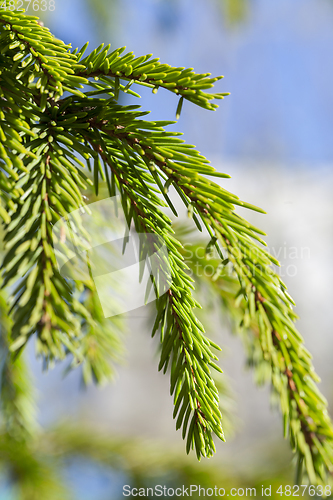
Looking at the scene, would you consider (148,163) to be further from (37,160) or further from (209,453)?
(209,453)

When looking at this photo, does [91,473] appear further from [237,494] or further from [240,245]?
[240,245]

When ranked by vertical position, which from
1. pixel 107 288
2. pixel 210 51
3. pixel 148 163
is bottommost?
pixel 107 288

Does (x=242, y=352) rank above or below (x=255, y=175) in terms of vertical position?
below

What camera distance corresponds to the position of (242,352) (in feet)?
9.26

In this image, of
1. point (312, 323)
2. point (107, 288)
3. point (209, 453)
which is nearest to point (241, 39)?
point (312, 323)

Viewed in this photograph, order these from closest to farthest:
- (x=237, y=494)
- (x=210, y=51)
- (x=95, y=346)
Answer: (x=95, y=346) → (x=237, y=494) → (x=210, y=51)

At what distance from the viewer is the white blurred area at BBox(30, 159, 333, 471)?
2.71 metres

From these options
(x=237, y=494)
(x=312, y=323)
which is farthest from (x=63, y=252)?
(x=312, y=323)

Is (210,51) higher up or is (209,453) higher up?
(210,51)

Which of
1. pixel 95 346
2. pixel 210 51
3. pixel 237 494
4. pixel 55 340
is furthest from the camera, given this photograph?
pixel 210 51

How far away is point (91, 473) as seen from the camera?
62 centimetres

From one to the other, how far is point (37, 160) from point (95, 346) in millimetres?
304

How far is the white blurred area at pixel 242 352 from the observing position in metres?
2.71

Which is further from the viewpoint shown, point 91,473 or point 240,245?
point 91,473
